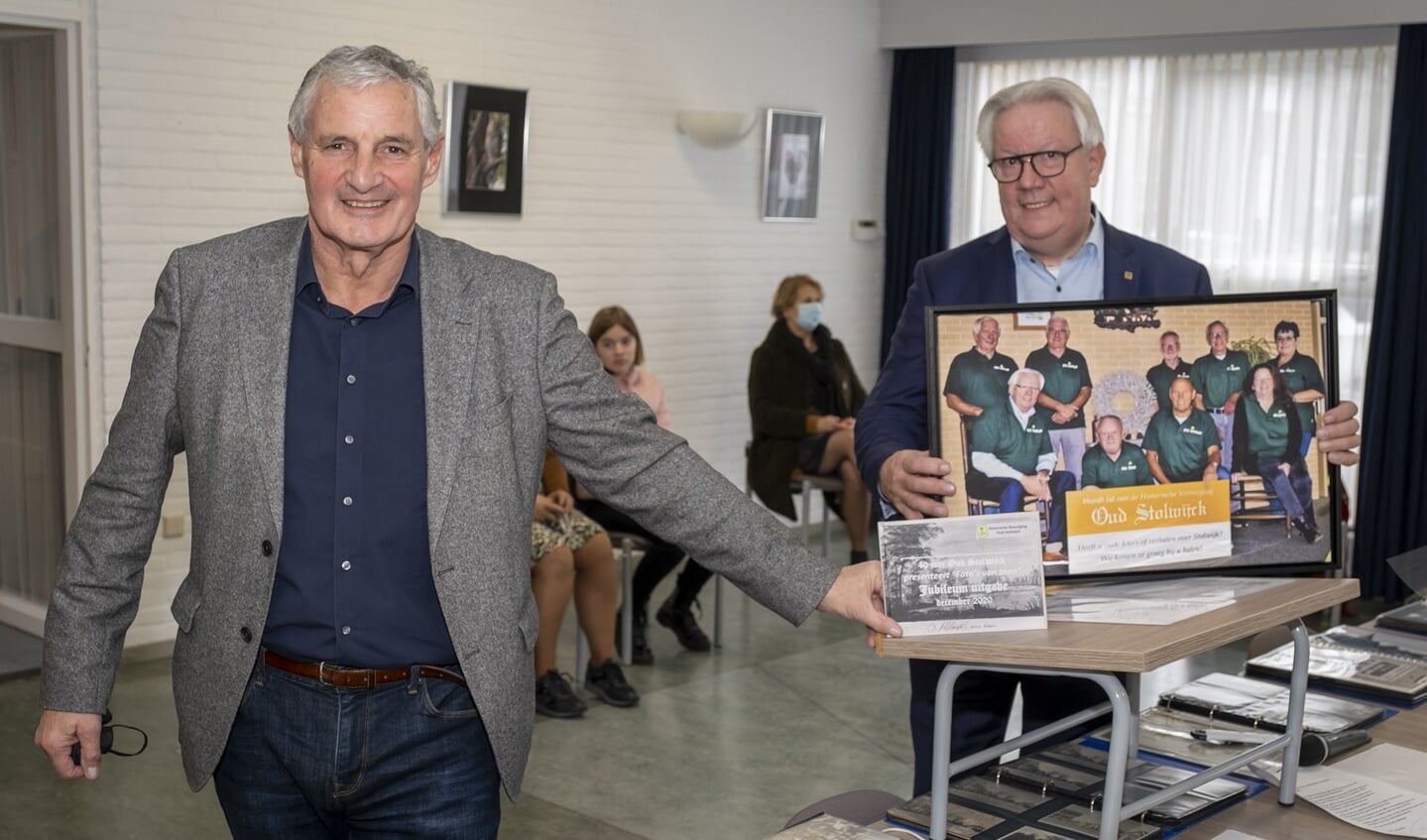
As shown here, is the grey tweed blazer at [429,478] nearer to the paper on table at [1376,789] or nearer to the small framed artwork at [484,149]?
the paper on table at [1376,789]

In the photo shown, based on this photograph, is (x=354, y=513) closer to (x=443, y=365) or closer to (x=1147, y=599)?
(x=443, y=365)

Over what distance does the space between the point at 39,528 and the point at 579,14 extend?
3.14m

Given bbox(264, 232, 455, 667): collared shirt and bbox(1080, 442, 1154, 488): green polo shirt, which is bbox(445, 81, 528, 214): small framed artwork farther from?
bbox(1080, 442, 1154, 488): green polo shirt

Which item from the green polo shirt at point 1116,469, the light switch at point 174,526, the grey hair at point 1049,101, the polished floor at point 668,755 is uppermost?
the grey hair at point 1049,101

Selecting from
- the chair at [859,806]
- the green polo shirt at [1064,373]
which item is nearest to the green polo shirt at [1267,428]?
the green polo shirt at [1064,373]

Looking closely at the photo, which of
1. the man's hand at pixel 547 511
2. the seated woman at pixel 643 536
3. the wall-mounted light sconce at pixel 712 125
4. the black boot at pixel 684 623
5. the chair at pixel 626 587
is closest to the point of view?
the man's hand at pixel 547 511

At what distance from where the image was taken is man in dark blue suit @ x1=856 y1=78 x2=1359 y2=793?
93.9 inches

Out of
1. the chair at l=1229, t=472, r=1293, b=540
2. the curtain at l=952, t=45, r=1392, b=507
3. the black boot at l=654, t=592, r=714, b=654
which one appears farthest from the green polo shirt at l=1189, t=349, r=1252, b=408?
the curtain at l=952, t=45, r=1392, b=507

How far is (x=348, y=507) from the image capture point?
1.85 m

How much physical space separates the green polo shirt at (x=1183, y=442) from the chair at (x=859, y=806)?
629 millimetres

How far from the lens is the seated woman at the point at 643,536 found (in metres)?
5.54

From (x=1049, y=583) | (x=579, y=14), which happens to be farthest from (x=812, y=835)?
(x=579, y=14)

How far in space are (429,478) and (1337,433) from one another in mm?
1232

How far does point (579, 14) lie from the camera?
21.5 ft
